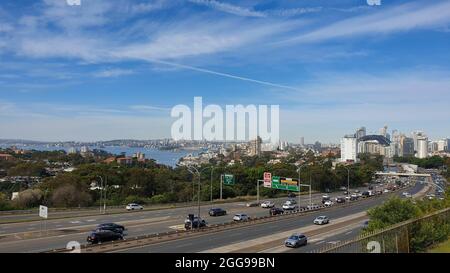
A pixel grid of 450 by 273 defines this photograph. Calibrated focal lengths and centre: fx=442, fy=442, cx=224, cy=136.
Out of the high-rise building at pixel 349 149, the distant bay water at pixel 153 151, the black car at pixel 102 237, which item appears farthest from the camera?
the high-rise building at pixel 349 149

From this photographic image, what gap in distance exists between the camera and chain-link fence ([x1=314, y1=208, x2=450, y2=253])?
598cm

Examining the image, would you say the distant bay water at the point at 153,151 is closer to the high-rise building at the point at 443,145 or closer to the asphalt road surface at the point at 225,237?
the asphalt road surface at the point at 225,237

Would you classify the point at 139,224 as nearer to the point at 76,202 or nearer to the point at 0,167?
the point at 76,202

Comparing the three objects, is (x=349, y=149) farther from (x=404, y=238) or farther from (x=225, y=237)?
(x=404, y=238)

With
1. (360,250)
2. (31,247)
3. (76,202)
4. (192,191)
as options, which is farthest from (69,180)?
(360,250)

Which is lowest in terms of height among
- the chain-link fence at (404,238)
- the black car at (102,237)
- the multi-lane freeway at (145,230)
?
the multi-lane freeway at (145,230)

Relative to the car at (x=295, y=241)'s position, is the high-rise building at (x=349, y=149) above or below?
above

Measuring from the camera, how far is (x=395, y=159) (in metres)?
121

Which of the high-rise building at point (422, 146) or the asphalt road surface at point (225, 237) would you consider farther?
the high-rise building at point (422, 146)

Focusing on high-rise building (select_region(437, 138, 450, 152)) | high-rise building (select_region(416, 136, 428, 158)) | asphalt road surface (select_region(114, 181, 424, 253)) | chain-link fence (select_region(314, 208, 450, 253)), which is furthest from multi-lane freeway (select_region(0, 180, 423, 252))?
high-rise building (select_region(437, 138, 450, 152))

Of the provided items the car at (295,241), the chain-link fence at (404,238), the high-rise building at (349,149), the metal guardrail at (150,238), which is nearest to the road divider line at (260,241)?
the car at (295,241)

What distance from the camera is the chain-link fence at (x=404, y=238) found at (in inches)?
235
